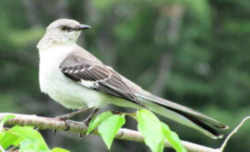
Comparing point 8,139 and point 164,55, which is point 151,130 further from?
point 164,55

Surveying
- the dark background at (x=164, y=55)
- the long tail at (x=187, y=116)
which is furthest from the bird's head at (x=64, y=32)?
the dark background at (x=164, y=55)

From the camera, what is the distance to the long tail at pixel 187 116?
3.82 metres

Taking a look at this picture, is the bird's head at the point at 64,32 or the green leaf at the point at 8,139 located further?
the bird's head at the point at 64,32

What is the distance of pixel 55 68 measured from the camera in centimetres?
473

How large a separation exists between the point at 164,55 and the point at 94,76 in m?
16.8

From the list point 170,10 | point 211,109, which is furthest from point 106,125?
point 211,109

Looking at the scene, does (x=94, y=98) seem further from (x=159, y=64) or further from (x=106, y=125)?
(x=159, y=64)

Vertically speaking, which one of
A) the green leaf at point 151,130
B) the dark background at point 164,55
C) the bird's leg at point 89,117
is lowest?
the dark background at point 164,55

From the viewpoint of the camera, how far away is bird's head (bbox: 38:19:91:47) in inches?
208

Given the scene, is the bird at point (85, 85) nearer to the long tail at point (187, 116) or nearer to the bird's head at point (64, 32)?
the long tail at point (187, 116)

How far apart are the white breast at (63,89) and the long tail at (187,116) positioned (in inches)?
18.8

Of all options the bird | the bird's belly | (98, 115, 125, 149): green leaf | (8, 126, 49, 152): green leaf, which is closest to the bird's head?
the bird

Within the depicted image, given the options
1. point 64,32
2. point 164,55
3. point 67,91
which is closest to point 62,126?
point 67,91

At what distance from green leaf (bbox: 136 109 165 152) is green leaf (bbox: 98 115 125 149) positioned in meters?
0.11
